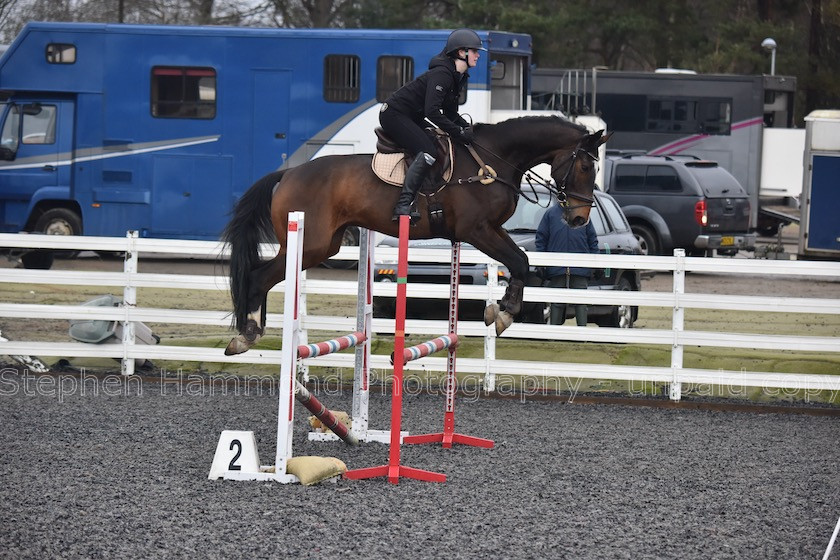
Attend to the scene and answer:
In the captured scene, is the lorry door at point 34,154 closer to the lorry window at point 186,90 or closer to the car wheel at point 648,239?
the lorry window at point 186,90

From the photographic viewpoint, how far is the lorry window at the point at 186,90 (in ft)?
65.1

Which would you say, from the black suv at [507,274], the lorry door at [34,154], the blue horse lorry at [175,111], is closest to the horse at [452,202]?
the black suv at [507,274]

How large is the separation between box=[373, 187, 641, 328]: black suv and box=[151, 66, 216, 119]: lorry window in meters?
7.56

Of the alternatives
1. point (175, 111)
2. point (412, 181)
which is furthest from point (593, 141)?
point (175, 111)

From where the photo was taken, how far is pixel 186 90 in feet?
65.3

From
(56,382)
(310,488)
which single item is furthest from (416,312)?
(310,488)

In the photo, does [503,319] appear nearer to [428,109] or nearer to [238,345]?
[428,109]

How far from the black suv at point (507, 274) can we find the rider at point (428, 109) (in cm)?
407

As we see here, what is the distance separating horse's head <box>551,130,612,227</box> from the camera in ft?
27.2

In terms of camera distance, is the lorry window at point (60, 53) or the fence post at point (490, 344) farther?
the lorry window at point (60, 53)

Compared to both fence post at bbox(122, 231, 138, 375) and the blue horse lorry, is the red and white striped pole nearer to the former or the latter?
fence post at bbox(122, 231, 138, 375)

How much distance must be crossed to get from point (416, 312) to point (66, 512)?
7166mm

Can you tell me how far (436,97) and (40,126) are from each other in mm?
14127

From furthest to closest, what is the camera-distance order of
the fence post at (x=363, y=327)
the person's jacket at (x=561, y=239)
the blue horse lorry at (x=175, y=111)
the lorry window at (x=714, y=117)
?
1. the lorry window at (x=714, y=117)
2. the blue horse lorry at (x=175, y=111)
3. the person's jacket at (x=561, y=239)
4. the fence post at (x=363, y=327)
